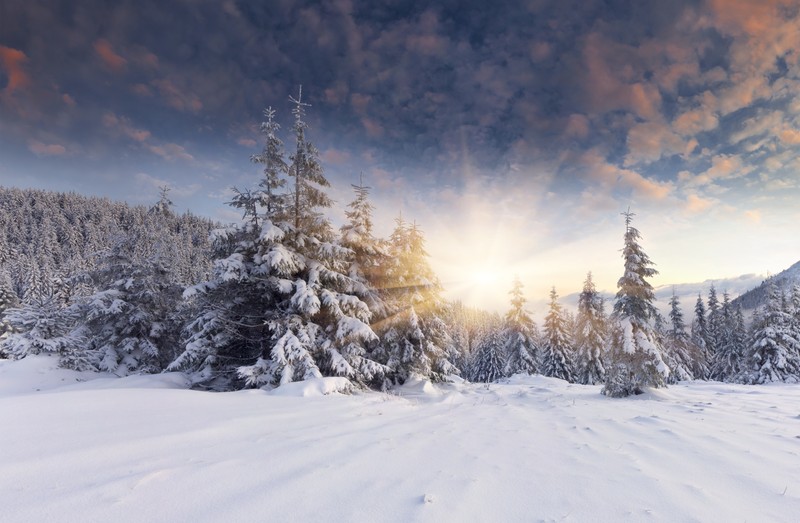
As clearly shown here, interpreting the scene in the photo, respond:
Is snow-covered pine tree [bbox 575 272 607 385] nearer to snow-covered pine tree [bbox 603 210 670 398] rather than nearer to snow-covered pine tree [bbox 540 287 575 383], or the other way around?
snow-covered pine tree [bbox 540 287 575 383]

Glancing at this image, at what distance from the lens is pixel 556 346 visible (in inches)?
1533

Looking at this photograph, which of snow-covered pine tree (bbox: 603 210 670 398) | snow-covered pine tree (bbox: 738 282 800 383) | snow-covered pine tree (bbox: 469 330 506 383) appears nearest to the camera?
snow-covered pine tree (bbox: 603 210 670 398)

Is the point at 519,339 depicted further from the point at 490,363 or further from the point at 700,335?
the point at 700,335

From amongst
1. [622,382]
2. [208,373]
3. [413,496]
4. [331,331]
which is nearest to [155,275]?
[208,373]

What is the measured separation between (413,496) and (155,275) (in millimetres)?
21639

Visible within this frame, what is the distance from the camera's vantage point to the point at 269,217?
47.1ft

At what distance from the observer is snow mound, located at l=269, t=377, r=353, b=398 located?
362 inches

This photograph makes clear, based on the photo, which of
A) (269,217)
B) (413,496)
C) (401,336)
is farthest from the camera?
(401,336)

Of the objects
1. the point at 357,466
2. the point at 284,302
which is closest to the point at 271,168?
the point at 284,302

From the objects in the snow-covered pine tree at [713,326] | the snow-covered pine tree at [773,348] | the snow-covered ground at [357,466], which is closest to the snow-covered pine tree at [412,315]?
the snow-covered ground at [357,466]

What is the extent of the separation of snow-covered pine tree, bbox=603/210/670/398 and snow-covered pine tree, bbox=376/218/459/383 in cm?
856

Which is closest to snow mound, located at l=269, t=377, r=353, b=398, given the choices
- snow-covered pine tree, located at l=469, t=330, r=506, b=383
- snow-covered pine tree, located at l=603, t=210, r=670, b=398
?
snow-covered pine tree, located at l=603, t=210, r=670, b=398

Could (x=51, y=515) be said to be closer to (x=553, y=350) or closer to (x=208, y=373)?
(x=208, y=373)

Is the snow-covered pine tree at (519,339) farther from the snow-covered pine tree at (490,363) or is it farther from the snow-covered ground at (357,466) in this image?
the snow-covered ground at (357,466)
